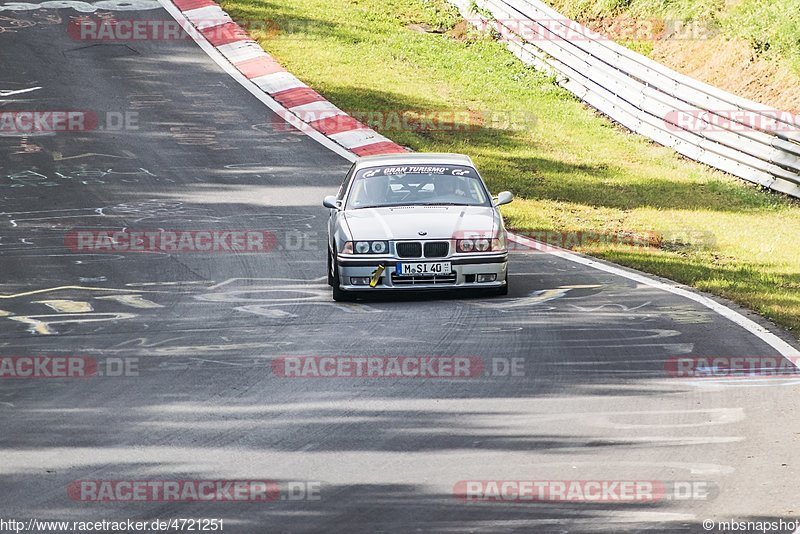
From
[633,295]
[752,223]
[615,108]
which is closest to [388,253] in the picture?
[633,295]

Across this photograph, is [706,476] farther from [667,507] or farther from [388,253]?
[388,253]

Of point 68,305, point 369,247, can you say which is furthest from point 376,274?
point 68,305

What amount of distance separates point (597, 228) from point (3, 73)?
43.6 feet

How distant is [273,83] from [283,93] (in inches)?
26.6

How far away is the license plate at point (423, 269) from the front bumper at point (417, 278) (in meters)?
0.04

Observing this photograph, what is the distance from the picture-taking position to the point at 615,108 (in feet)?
77.9

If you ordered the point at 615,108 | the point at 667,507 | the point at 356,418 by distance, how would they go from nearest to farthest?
the point at 667,507, the point at 356,418, the point at 615,108

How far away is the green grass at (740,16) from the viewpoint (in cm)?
2194

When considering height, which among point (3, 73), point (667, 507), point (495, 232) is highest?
point (3, 73)

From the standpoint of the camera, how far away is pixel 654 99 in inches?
885

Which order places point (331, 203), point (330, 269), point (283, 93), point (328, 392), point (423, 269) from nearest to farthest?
1. point (328, 392)
2. point (423, 269)
3. point (330, 269)
4. point (331, 203)
5. point (283, 93)

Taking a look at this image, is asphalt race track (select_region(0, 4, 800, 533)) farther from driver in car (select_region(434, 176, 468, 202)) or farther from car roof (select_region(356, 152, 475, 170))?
car roof (select_region(356, 152, 475, 170))

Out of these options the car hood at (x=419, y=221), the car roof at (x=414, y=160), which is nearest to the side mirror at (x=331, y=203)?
the car hood at (x=419, y=221)

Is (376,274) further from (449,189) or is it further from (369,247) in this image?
(449,189)
